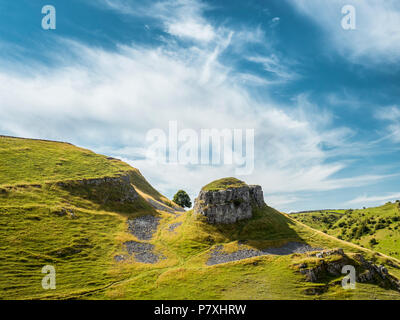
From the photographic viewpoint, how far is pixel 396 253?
137875 mm

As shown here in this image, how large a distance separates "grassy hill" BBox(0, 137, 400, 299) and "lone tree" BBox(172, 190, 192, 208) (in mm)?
71440

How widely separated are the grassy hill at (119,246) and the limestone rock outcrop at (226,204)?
3.49 meters

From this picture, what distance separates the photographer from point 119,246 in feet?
257

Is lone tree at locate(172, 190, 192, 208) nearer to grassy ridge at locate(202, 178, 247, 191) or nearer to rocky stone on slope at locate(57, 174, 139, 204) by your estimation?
rocky stone on slope at locate(57, 174, 139, 204)

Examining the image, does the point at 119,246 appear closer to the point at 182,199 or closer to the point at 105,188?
the point at 105,188

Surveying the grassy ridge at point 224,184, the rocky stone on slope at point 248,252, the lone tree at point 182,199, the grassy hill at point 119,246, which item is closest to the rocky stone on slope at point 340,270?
the grassy hill at point 119,246

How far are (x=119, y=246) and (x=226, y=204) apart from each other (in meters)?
44.4

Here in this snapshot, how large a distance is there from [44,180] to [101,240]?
4517 cm

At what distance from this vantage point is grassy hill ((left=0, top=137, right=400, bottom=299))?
54344 millimetres

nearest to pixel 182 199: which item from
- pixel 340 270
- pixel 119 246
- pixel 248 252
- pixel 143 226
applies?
pixel 143 226

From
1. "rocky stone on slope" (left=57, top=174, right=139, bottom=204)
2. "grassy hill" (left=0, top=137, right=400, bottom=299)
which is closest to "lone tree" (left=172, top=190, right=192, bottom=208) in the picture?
"rocky stone on slope" (left=57, top=174, right=139, bottom=204)

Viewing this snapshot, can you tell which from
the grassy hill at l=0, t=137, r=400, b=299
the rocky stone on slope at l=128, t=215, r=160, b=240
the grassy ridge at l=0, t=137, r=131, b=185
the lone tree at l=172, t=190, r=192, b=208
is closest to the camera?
the grassy hill at l=0, t=137, r=400, b=299

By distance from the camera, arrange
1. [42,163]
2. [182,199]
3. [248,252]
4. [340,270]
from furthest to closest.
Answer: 1. [182,199]
2. [42,163]
3. [248,252]
4. [340,270]
